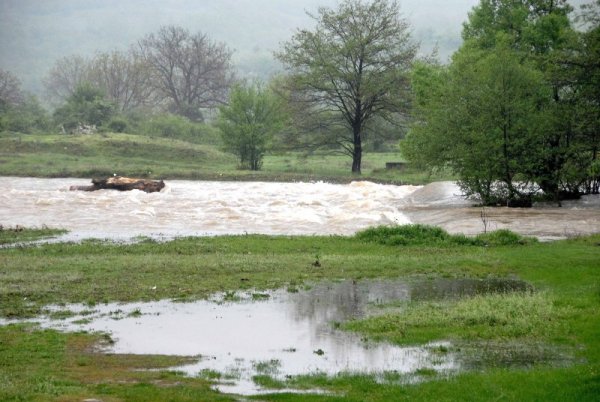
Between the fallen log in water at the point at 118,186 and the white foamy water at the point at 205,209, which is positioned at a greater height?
the fallen log in water at the point at 118,186

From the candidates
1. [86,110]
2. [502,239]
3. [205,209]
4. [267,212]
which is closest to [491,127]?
[267,212]

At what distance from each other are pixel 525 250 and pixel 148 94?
9903cm

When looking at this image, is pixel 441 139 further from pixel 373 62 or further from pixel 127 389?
pixel 127 389

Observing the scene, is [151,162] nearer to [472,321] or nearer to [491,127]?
[491,127]

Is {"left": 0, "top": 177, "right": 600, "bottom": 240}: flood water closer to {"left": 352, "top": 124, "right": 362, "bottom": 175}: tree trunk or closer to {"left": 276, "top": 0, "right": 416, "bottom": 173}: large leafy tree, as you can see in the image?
{"left": 352, "top": 124, "right": 362, "bottom": 175}: tree trunk

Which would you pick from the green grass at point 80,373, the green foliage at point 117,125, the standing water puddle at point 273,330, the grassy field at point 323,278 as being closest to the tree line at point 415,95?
the green foliage at point 117,125

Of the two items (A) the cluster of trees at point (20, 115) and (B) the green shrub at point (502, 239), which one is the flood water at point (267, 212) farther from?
(A) the cluster of trees at point (20, 115)

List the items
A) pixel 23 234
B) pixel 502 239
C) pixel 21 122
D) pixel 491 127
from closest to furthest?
pixel 502 239, pixel 23 234, pixel 491 127, pixel 21 122

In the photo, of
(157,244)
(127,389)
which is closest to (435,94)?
(157,244)

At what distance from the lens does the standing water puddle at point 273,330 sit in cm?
1220

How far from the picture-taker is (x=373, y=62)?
63.1 meters

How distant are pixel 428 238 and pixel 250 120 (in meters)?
42.7

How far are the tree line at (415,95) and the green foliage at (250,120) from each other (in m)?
0.11

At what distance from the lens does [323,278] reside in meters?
20.3
